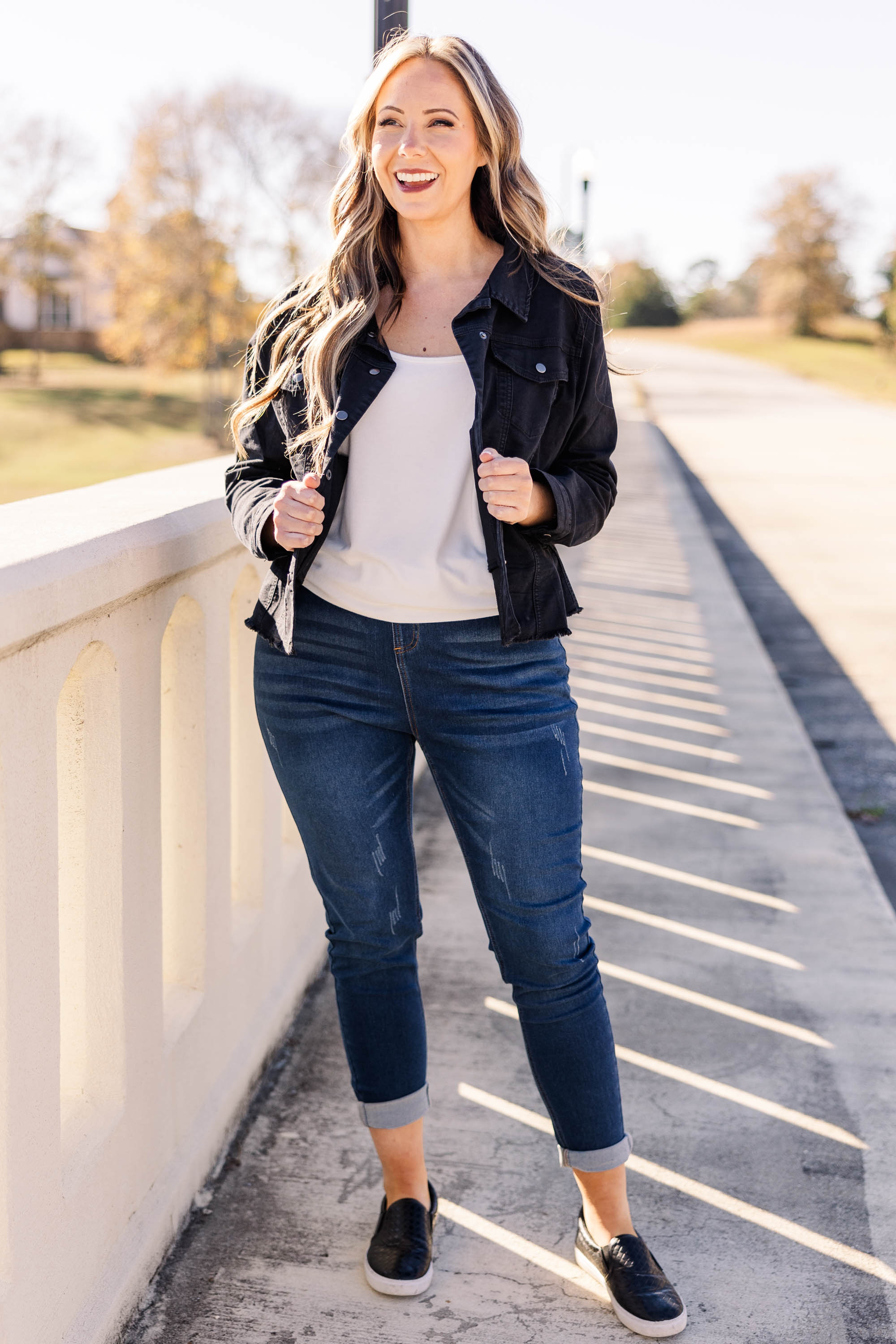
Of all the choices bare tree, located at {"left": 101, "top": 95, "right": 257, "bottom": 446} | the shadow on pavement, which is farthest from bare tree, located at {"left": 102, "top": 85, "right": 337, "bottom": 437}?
the shadow on pavement

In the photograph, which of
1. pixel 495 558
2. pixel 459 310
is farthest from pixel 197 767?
pixel 459 310

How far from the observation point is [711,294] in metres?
107

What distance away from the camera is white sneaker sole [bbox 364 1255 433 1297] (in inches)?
83.7

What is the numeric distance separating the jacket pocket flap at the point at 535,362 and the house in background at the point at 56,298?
58091 millimetres

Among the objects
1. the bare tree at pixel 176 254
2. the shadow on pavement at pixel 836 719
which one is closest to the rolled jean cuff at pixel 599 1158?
the shadow on pavement at pixel 836 719

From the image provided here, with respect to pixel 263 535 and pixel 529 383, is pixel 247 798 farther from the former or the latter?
pixel 529 383

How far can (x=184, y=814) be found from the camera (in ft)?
7.89

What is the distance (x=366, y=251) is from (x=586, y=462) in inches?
19.8

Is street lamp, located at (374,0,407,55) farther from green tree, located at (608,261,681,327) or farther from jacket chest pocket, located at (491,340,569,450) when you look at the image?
green tree, located at (608,261,681,327)

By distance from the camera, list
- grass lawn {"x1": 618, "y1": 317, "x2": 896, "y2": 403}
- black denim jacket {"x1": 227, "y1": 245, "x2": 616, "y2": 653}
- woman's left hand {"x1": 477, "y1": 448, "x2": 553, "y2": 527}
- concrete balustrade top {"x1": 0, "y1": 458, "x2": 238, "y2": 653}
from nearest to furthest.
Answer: concrete balustrade top {"x1": 0, "y1": 458, "x2": 238, "y2": 653} → woman's left hand {"x1": 477, "y1": 448, "x2": 553, "y2": 527} → black denim jacket {"x1": 227, "y1": 245, "x2": 616, "y2": 653} → grass lawn {"x1": 618, "y1": 317, "x2": 896, "y2": 403}

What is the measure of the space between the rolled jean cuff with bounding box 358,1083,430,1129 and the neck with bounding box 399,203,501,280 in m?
1.41

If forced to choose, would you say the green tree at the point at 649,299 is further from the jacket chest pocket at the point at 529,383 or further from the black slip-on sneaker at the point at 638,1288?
the black slip-on sneaker at the point at 638,1288

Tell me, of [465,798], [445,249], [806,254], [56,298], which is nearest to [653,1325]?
[465,798]

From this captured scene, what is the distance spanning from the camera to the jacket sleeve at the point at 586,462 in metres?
1.97
